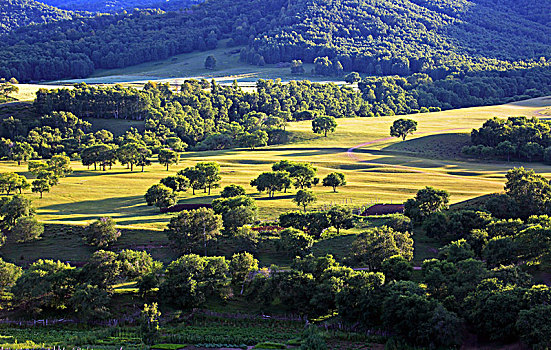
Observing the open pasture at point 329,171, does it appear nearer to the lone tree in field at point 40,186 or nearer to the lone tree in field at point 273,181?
the lone tree in field at point 40,186

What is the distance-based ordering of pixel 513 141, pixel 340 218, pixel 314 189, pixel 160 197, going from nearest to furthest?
pixel 340 218, pixel 160 197, pixel 314 189, pixel 513 141

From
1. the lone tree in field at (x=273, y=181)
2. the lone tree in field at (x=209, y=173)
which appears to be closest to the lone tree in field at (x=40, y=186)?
the lone tree in field at (x=209, y=173)

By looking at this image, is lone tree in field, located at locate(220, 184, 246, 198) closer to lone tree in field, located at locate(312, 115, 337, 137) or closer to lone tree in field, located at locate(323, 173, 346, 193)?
lone tree in field, located at locate(323, 173, 346, 193)

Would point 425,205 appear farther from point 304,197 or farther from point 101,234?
point 101,234

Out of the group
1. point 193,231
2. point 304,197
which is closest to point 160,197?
point 193,231

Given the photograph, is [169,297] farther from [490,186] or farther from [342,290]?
[490,186]

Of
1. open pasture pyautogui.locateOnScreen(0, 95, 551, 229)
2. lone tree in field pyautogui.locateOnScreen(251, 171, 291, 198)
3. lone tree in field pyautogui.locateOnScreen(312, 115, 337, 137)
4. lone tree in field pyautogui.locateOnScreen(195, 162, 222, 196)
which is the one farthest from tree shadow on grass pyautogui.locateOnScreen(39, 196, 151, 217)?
lone tree in field pyautogui.locateOnScreen(312, 115, 337, 137)
